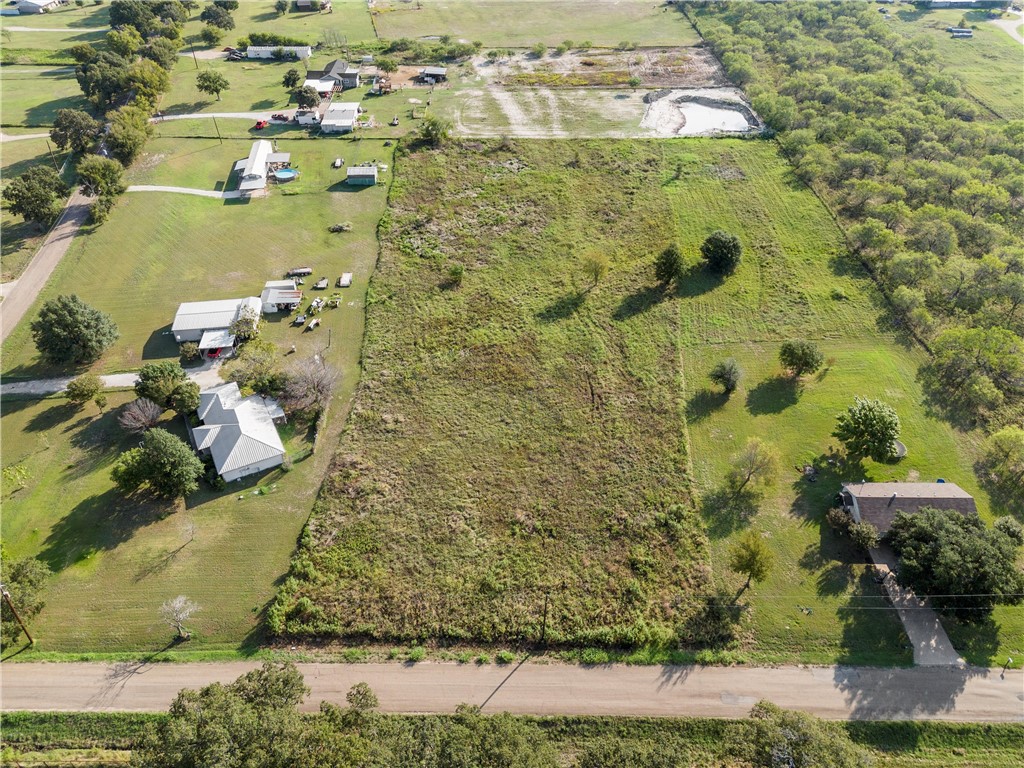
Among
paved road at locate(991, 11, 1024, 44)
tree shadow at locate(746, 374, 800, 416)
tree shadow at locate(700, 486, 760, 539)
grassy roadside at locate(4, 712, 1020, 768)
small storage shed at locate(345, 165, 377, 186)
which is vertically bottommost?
grassy roadside at locate(4, 712, 1020, 768)

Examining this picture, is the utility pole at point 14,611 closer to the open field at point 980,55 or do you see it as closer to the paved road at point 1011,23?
the open field at point 980,55

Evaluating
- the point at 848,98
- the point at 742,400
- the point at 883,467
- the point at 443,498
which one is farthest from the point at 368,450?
the point at 848,98

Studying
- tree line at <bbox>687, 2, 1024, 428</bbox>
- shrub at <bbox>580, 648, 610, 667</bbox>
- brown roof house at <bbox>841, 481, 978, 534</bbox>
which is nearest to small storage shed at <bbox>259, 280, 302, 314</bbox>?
shrub at <bbox>580, 648, 610, 667</bbox>

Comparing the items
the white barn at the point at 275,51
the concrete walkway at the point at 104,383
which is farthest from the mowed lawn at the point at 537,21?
the concrete walkway at the point at 104,383

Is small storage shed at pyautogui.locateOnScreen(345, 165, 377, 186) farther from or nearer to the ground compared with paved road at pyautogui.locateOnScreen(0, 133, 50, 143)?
nearer to the ground

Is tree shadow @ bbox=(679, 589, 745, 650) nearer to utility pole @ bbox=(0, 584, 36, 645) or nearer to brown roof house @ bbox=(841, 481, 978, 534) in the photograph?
brown roof house @ bbox=(841, 481, 978, 534)

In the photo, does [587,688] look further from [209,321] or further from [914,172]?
[914,172]
